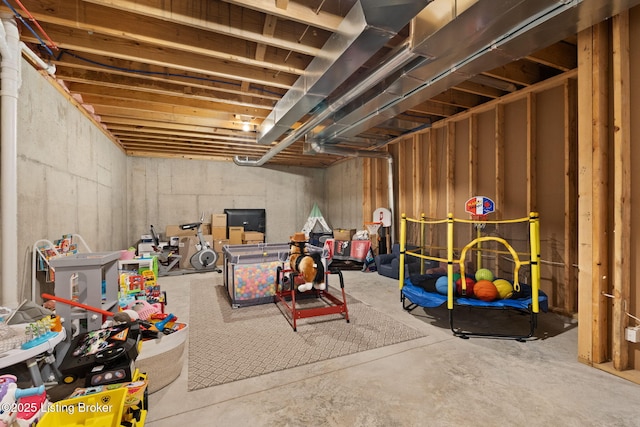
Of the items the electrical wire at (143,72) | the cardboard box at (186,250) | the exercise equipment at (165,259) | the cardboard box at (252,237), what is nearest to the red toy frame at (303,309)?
the electrical wire at (143,72)

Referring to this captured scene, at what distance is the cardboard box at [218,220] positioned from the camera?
300 inches

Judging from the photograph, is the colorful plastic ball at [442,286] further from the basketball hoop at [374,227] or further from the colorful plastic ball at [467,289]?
the basketball hoop at [374,227]

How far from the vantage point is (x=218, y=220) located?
7.67 metres

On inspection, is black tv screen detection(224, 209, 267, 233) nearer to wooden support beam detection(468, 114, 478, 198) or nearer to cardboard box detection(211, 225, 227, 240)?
cardboard box detection(211, 225, 227, 240)

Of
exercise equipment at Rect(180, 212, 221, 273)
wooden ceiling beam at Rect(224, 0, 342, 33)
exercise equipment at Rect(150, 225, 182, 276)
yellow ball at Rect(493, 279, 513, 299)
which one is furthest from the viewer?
exercise equipment at Rect(180, 212, 221, 273)

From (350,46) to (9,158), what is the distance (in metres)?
2.92

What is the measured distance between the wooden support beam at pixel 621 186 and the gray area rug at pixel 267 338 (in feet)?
5.12

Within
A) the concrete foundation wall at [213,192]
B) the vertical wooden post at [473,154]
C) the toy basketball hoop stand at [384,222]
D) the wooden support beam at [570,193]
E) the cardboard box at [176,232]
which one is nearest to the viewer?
the wooden support beam at [570,193]

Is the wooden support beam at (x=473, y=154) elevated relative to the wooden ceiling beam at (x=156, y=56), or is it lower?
lower

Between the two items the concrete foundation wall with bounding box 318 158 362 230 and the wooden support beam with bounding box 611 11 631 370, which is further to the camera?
the concrete foundation wall with bounding box 318 158 362 230

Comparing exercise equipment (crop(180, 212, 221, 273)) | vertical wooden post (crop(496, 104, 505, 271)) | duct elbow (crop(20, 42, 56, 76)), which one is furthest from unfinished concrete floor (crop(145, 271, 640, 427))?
exercise equipment (crop(180, 212, 221, 273))

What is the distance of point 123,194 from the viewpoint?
22.1 feet

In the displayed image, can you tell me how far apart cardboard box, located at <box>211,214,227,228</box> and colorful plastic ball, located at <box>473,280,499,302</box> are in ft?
21.1

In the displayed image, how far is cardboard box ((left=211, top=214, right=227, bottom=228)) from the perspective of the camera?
25.0 ft
